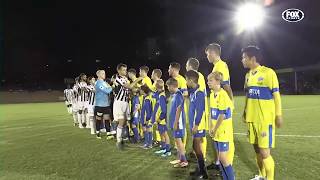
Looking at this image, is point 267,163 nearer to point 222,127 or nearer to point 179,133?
point 222,127

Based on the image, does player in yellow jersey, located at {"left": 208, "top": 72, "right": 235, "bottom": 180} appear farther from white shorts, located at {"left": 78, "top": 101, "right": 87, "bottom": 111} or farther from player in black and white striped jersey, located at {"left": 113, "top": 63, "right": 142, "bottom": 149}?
white shorts, located at {"left": 78, "top": 101, "right": 87, "bottom": 111}

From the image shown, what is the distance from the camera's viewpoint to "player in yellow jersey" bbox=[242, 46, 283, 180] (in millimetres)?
5465

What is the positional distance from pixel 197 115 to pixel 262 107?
100 cm

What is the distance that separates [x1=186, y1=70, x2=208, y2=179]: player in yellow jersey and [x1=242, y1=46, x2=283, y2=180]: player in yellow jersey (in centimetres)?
74

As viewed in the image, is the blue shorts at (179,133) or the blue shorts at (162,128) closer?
the blue shorts at (179,133)

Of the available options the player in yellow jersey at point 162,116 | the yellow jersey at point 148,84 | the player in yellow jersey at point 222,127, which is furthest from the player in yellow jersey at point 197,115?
the yellow jersey at point 148,84

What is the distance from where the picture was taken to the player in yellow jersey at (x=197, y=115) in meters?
5.99

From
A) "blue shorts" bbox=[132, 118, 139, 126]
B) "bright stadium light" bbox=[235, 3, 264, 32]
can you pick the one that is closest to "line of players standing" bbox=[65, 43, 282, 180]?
"blue shorts" bbox=[132, 118, 139, 126]

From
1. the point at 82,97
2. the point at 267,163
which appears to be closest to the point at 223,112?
the point at 267,163

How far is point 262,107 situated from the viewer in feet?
18.2

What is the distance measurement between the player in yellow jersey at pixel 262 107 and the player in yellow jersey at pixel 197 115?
0.74m

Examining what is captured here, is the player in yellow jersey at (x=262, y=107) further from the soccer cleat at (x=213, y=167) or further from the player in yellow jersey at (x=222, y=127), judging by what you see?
the soccer cleat at (x=213, y=167)

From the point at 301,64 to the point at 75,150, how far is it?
1978 inches

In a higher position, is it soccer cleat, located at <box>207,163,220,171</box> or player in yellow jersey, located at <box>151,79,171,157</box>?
player in yellow jersey, located at <box>151,79,171,157</box>
